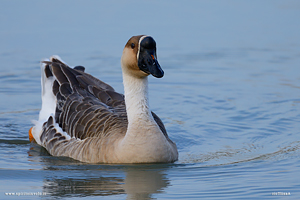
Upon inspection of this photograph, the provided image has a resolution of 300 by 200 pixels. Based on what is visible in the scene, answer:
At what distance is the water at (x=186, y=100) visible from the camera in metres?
8.02

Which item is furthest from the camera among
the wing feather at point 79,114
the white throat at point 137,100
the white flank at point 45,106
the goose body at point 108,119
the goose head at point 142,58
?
the white flank at point 45,106

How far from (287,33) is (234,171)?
981 centimetres

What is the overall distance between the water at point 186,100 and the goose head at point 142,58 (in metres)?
1.50

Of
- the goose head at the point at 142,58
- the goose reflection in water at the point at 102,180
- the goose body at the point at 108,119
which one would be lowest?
the goose reflection in water at the point at 102,180

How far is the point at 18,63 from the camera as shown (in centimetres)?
1512

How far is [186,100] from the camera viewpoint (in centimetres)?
1323

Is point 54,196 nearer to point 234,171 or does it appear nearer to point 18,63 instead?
point 234,171

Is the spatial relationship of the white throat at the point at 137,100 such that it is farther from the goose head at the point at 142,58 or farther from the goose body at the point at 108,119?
the goose head at the point at 142,58

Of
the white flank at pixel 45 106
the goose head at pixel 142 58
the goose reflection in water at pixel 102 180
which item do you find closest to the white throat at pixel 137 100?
the goose head at pixel 142 58

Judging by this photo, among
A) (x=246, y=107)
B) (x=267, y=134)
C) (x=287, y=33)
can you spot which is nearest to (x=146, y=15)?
(x=287, y=33)

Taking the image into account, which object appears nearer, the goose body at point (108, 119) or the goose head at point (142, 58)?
the goose head at point (142, 58)

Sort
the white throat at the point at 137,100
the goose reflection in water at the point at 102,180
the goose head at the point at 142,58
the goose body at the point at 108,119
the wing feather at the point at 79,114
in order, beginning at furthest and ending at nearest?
1. the wing feather at the point at 79,114
2. the white throat at the point at 137,100
3. the goose body at the point at 108,119
4. the goose head at the point at 142,58
5. the goose reflection in water at the point at 102,180

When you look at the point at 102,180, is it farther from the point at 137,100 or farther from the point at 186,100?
the point at 186,100

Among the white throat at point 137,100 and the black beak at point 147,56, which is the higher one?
the black beak at point 147,56
